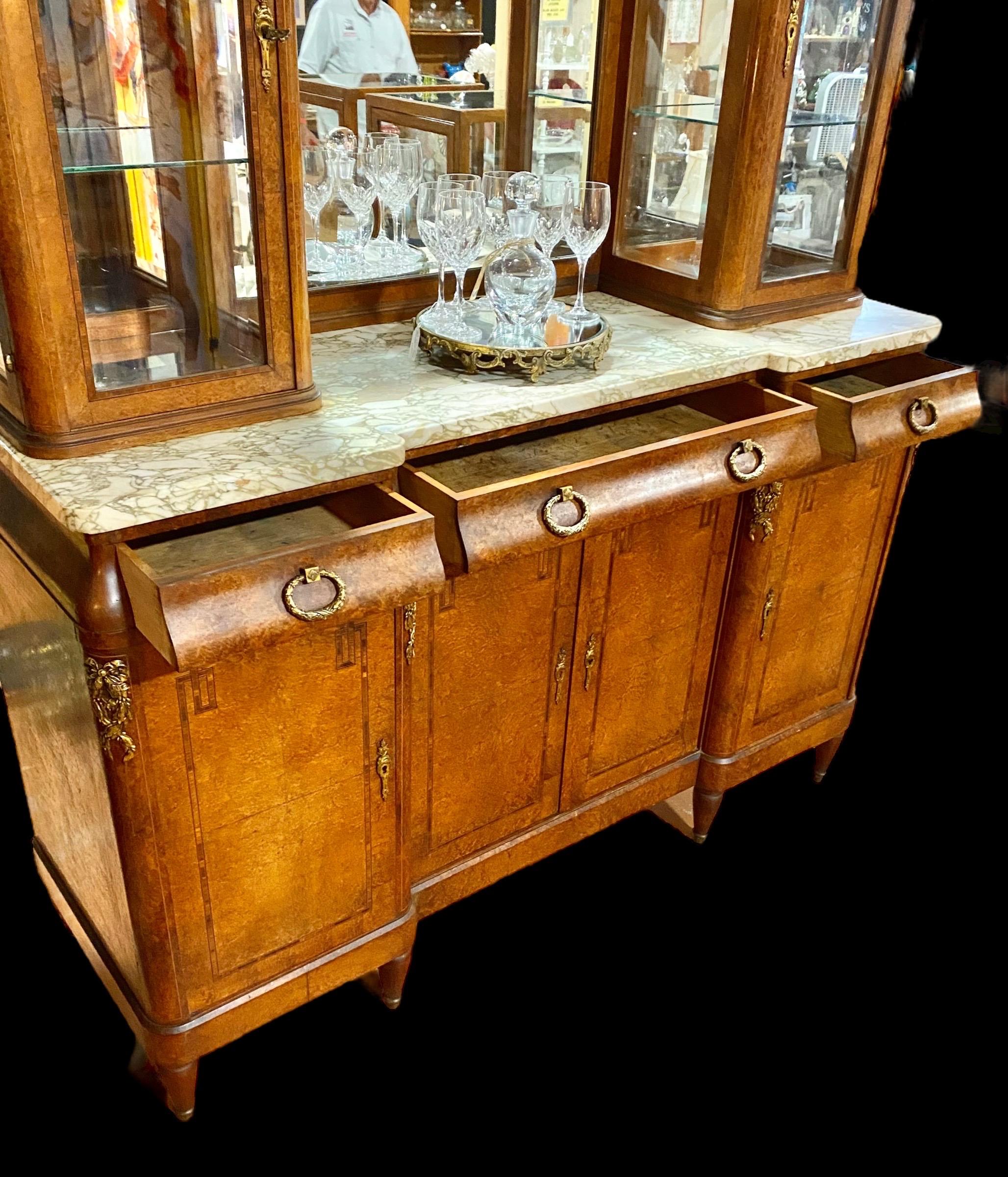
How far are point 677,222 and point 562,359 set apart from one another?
0.50 meters

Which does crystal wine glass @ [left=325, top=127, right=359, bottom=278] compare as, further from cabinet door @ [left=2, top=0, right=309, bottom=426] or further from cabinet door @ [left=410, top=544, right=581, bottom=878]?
cabinet door @ [left=410, top=544, right=581, bottom=878]

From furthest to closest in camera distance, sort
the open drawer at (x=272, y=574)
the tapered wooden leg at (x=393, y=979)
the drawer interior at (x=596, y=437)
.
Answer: the tapered wooden leg at (x=393, y=979) → the drawer interior at (x=596, y=437) → the open drawer at (x=272, y=574)

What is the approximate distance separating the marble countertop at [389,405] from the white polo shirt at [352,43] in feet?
1.37

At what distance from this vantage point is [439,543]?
1461mm

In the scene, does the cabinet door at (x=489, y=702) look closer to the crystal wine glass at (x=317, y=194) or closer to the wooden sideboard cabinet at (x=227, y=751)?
the wooden sideboard cabinet at (x=227, y=751)

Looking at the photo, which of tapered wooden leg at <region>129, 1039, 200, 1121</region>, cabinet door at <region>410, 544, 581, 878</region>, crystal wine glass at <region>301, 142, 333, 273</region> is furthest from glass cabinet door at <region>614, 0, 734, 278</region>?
tapered wooden leg at <region>129, 1039, 200, 1121</region>

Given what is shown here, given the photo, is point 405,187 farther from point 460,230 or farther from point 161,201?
point 161,201

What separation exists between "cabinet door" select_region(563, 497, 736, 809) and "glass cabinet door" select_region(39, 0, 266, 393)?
2.23 feet

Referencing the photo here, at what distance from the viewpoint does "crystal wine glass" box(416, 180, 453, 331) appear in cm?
169

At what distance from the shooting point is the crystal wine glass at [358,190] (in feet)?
5.98

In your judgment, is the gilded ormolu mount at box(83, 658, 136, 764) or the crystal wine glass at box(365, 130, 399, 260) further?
the crystal wine glass at box(365, 130, 399, 260)

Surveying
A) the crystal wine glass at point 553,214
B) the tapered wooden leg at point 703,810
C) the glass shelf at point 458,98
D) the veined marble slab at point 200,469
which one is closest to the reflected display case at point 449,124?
the glass shelf at point 458,98

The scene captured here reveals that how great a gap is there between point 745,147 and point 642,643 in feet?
2.77

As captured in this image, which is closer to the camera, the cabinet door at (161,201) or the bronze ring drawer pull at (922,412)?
the cabinet door at (161,201)
